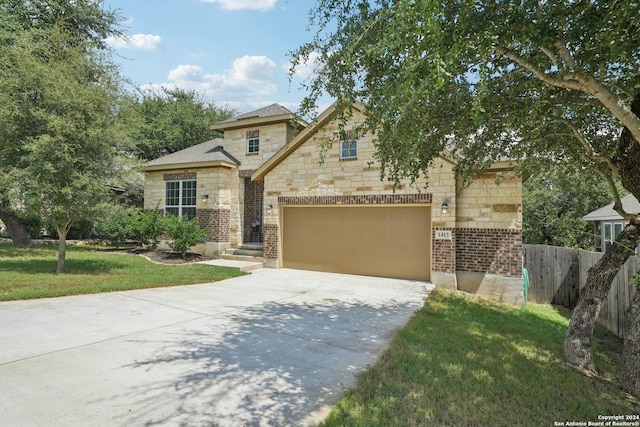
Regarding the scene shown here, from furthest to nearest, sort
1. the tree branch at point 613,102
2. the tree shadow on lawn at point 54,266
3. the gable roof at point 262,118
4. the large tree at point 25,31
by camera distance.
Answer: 1. the gable roof at point 262,118
2. the tree shadow on lawn at point 54,266
3. the large tree at point 25,31
4. the tree branch at point 613,102

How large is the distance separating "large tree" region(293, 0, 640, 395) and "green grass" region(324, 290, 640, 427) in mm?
648

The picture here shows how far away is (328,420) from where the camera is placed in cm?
305

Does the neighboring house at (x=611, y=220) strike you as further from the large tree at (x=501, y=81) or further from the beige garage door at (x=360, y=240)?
the large tree at (x=501, y=81)

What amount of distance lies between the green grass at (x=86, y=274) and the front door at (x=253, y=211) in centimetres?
392

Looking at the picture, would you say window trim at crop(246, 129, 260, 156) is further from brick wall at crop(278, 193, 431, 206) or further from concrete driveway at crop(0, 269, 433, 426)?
concrete driveway at crop(0, 269, 433, 426)

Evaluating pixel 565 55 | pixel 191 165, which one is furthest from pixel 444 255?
pixel 191 165

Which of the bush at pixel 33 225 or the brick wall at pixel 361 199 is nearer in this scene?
the brick wall at pixel 361 199

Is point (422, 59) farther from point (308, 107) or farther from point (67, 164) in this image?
point (67, 164)

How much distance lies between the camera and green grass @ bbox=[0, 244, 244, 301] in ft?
25.0

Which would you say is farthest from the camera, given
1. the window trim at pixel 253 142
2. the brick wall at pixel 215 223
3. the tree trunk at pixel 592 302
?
the window trim at pixel 253 142

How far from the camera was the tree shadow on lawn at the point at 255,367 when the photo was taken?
316 centimetres

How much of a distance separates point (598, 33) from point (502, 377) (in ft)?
12.9

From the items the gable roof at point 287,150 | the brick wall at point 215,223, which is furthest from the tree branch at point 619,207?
the brick wall at point 215,223

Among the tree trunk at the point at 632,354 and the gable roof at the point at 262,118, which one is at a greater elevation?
the gable roof at the point at 262,118
